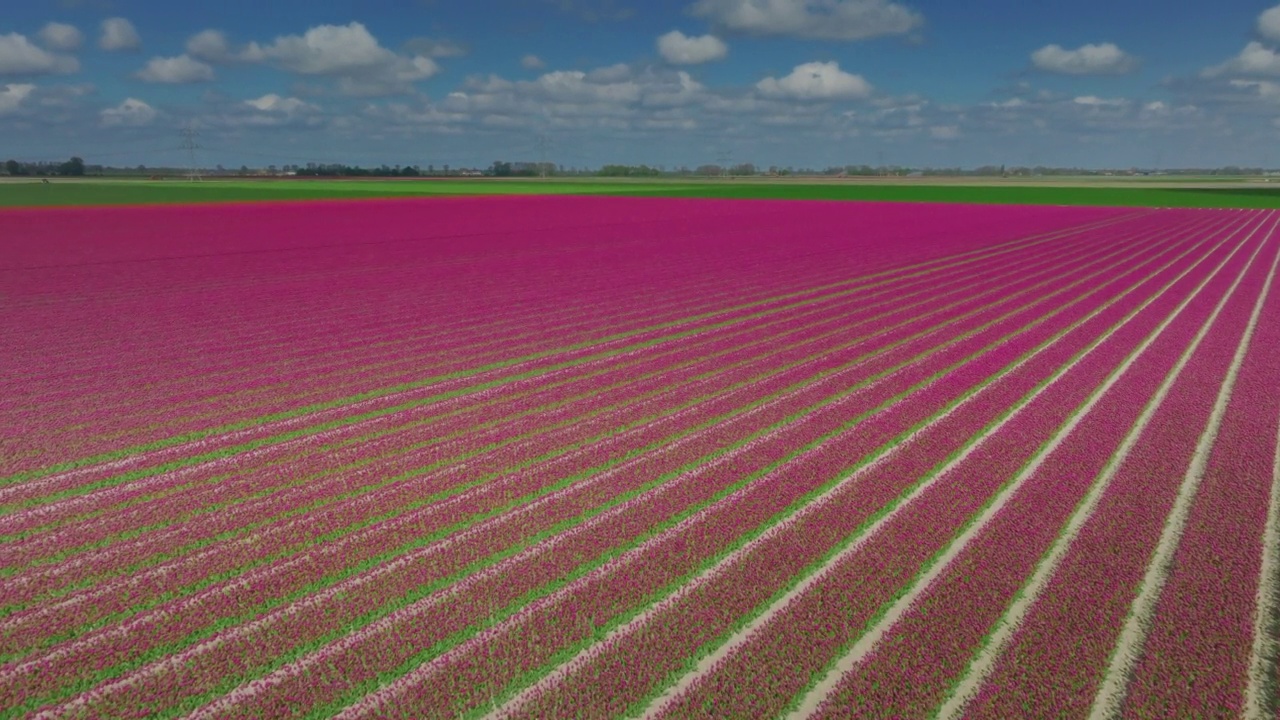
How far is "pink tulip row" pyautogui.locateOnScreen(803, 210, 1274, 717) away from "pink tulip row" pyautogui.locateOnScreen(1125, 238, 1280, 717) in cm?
90

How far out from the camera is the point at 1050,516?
6.61 meters

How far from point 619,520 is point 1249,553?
17.4 feet

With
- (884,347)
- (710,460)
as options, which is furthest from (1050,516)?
(884,347)

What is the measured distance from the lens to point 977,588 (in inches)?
216

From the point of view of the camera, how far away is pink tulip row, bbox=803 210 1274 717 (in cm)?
444

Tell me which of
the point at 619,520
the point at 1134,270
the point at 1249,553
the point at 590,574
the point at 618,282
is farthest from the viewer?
the point at 1134,270

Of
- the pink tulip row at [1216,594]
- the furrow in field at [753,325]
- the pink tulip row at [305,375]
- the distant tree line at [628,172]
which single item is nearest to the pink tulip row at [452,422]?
the furrow in field at [753,325]

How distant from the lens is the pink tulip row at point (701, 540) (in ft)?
15.1

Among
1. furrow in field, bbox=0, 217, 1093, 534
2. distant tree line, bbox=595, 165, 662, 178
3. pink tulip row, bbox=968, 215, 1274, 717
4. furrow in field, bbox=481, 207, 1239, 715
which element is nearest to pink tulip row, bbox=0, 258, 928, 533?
furrow in field, bbox=0, 217, 1093, 534

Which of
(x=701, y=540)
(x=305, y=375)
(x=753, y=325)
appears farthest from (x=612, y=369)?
(x=701, y=540)

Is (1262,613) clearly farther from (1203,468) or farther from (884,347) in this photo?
(884,347)

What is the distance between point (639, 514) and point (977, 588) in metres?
2.83

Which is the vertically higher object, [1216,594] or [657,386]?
[657,386]

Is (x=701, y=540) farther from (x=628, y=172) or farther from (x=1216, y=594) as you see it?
(x=628, y=172)
